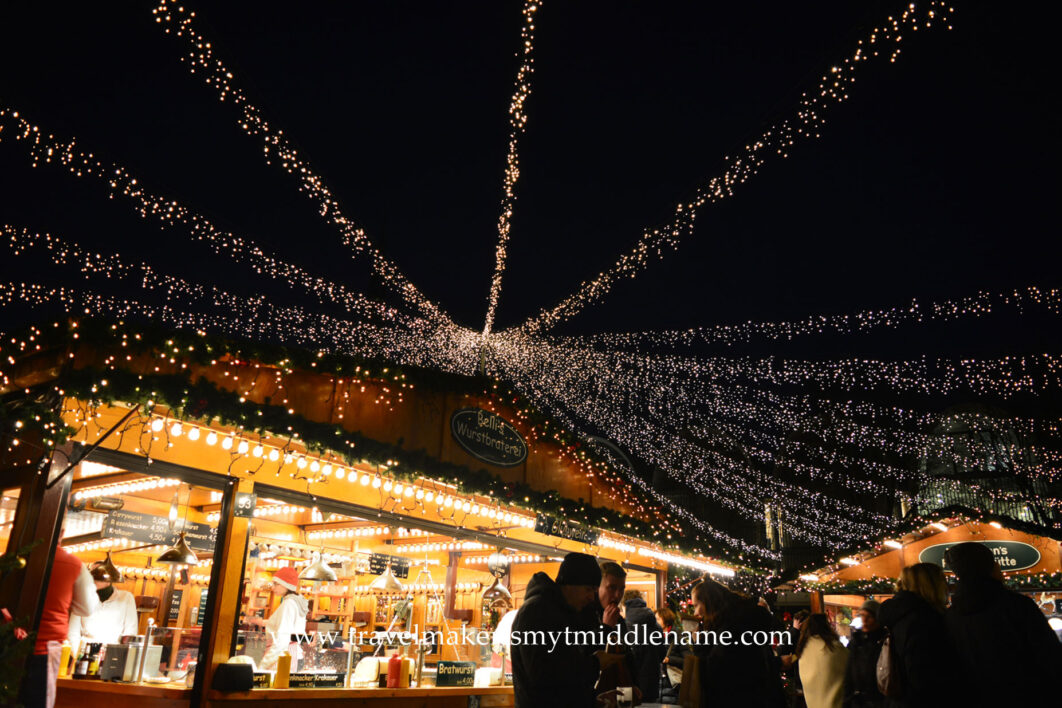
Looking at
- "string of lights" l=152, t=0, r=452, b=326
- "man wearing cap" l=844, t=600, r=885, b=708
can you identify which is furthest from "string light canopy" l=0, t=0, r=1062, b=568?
"man wearing cap" l=844, t=600, r=885, b=708

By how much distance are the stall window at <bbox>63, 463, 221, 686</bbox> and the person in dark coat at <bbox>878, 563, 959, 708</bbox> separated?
513 centimetres

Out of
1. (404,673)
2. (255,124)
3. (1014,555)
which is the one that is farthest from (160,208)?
(1014,555)

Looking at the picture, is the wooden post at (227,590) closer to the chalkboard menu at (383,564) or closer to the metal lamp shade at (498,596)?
the metal lamp shade at (498,596)

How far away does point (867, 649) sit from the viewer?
4047 mm

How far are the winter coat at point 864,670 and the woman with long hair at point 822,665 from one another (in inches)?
24.3

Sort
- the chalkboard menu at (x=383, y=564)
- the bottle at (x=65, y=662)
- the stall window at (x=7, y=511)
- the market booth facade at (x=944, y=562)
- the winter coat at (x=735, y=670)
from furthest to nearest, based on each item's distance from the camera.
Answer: the market booth facade at (x=944, y=562) → the chalkboard menu at (x=383, y=564) → the bottle at (x=65, y=662) → the stall window at (x=7, y=511) → the winter coat at (x=735, y=670)

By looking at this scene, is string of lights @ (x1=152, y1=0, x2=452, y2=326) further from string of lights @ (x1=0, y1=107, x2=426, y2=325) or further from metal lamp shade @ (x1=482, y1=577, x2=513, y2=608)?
metal lamp shade @ (x1=482, y1=577, x2=513, y2=608)

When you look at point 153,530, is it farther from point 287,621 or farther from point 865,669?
point 865,669

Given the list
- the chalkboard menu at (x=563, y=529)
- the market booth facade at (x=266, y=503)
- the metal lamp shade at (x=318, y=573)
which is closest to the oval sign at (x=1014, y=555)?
the market booth facade at (x=266, y=503)

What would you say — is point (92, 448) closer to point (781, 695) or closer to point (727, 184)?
point (781, 695)

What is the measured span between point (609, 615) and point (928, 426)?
19786mm

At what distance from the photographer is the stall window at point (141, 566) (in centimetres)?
539

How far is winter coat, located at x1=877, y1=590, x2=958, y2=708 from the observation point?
3.22 m

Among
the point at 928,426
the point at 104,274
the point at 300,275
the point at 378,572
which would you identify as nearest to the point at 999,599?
the point at 300,275
